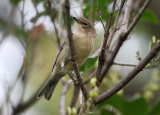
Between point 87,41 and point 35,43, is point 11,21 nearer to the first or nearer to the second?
point 35,43

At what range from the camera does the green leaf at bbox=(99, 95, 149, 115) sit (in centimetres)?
281

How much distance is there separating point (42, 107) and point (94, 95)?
3895 millimetres

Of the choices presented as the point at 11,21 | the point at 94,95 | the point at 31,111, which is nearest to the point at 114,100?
the point at 94,95

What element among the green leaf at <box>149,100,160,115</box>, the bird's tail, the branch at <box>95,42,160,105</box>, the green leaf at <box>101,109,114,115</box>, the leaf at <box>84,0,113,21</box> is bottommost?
the bird's tail

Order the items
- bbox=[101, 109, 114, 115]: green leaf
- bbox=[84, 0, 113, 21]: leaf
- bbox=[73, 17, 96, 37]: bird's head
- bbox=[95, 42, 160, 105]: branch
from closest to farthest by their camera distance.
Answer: bbox=[95, 42, 160, 105]: branch
bbox=[101, 109, 114, 115]: green leaf
bbox=[84, 0, 113, 21]: leaf
bbox=[73, 17, 96, 37]: bird's head

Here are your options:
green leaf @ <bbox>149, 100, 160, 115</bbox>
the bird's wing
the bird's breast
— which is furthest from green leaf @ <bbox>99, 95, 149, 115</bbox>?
the bird's wing

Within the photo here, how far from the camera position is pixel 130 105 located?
286 cm

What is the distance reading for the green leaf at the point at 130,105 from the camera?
9.20 feet

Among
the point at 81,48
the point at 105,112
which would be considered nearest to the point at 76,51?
the point at 81,48

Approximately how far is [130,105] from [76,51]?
0.97 meters

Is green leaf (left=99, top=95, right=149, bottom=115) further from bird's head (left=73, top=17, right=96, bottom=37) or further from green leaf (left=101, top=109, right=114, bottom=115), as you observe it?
bird's head (left=73, top=17, right=96, bottom=37)

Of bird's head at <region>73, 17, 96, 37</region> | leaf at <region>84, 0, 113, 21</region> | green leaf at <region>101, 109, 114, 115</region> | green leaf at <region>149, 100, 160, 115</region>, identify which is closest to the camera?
green leaf at <region>149, 100, 160, 115</region>

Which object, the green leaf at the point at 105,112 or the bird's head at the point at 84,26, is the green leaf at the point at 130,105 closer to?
the green leaf at the point at 105,112

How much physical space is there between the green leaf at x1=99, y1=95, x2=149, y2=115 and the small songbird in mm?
750
